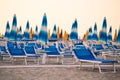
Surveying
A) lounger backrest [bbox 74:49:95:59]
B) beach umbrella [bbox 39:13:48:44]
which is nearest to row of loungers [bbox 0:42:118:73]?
lounger backrest [bbox 74:49:95:59]

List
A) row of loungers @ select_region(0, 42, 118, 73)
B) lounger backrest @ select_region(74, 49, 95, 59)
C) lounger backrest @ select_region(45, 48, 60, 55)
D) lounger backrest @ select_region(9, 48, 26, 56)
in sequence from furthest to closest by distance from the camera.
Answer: lounger backrest @ select_region(45, 48, 60, 55), lounger backrest @ select_region(9, 48, 26, 56), lounger backrest @ select_region(74, 49, 95, 59), row of loungers @ select_region(0, 42, 118, 73)

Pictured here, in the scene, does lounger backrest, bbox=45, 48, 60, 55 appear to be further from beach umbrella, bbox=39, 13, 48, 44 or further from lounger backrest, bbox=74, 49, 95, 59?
lounger backrest, bbox=74, 49, 95, 59

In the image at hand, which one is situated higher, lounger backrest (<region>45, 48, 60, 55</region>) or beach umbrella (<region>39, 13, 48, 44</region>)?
beach umbrella (<region>39, 13, 48, 44</region>)

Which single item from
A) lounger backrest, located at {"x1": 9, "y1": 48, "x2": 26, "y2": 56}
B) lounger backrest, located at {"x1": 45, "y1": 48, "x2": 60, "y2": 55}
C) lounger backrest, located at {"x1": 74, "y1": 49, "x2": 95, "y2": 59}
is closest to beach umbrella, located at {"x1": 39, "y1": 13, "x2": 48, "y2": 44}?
lounger backrest, located at {"x1": 45, "y1": 48, "x2": 60, "y2": 55}

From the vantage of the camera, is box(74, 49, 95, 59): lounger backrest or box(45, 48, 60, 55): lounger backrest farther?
box(45, 48, 60, 55): lounger backrest

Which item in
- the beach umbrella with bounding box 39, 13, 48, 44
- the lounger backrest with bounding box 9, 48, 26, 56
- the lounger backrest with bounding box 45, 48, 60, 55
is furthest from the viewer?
the beach umbrella with bounding box 39, 13, 48, 44

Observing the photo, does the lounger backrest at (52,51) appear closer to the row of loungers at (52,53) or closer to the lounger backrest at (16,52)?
the row of loungers at (52,53)

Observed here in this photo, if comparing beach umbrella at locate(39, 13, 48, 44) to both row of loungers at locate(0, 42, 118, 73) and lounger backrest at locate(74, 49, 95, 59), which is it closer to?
row of loungers at locate(0, 42, 118, 73)

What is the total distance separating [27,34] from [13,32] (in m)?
5.13

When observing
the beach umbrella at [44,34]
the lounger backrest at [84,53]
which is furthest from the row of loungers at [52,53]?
the beach umbrella at [44,34]

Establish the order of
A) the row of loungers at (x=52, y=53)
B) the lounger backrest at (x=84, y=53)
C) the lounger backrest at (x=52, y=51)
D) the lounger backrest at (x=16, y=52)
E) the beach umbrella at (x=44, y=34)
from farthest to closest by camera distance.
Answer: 1. the beach umbrella at (x=44, y=34)
2. the lounger backrest at (x=52, y=51)
3. the lounger backrest at (x=16, y=52)
4. the lounger backrest at (x=84, y=53)
5. the row of loungers at (x=52, y=53)

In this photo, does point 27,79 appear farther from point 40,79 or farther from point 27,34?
point 27,34

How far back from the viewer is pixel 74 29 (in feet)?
58.7

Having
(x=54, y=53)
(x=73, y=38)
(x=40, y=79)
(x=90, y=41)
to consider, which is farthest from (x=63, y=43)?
(x=40, y=79)
